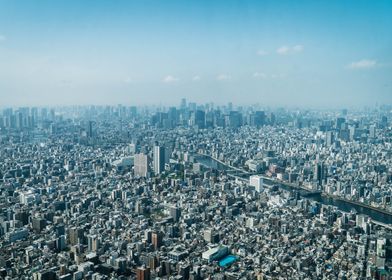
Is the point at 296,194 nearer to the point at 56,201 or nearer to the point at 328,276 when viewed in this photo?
the point at 328,276

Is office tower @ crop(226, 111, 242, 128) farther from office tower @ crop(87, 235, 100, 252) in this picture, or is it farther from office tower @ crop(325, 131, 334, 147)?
office tower @ crop(87, 235, 100, 252)

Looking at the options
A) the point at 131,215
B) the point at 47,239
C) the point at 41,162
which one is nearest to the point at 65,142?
the point at 41,162

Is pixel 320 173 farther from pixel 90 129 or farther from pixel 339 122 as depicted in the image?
pixel 90 129

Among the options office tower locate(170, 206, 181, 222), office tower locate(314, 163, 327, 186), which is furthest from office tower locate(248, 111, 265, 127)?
office tower locate(170, 206, 181, 222)

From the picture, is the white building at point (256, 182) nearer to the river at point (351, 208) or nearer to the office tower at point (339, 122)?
the river at point (351, 208)

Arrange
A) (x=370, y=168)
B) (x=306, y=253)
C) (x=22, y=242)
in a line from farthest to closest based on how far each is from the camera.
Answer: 1. (x=370, y=168)
2. (x=22, y=242)
3. (x=306, y=253)

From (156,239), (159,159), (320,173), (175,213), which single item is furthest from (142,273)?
(159,159)
